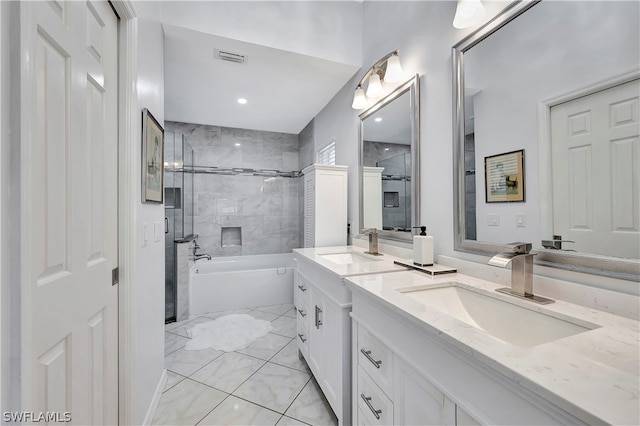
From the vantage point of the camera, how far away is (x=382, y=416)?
101cm

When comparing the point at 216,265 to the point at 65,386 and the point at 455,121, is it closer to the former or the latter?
the point at 65,386

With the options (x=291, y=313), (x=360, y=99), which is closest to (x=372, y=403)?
(x=360, y=99)

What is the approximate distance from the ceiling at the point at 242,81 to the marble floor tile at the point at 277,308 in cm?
253

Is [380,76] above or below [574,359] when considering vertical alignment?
above

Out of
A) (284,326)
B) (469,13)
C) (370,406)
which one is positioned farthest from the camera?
(284,326)

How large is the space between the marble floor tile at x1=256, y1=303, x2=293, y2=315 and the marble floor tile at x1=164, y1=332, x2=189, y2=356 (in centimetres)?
94

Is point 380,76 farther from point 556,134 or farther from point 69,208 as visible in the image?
point 69,208

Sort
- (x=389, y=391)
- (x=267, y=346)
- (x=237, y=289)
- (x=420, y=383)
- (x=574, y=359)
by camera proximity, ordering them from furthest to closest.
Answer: (x=237, y=289) → (x=267, y=346) → (x=389, y=391) → (x=420, y=383) → (x=574, y=359)

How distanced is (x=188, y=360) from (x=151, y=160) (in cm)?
165

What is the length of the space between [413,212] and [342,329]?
89 centimetres

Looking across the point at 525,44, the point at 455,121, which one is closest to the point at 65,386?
the point at 455,121

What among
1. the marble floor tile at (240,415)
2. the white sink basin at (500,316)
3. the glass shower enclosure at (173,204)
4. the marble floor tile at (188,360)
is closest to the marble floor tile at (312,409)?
the marble floor tile at (240,415)

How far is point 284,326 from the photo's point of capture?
9.12 ft

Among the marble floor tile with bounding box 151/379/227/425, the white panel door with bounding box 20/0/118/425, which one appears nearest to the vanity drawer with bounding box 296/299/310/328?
the marble floor tile with bounding box 151/379/227/425
